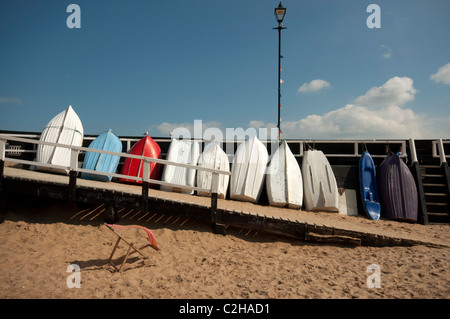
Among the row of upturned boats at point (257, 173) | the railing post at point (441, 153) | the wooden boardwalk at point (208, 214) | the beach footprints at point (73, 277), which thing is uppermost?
the railing post at point (441, 153)

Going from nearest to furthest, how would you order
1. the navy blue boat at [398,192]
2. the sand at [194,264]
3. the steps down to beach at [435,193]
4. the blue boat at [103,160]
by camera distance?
the sand at [194,264] < the blue boat at [103,160] < the navy blue boat at [398,192] < the steps down to beach at [435,193]

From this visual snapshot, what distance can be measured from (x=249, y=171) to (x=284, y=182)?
3.37 feet

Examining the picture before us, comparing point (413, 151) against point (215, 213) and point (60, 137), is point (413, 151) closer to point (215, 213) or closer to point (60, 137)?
point (215, 213)

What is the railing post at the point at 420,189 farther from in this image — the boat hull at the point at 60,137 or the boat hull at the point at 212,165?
the boat hull at the point at 60,137

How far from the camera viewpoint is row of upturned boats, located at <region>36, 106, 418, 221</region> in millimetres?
6812

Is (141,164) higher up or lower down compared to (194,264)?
higher up

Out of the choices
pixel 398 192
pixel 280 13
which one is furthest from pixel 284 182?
pixel 280 13

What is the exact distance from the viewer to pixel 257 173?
23.2ft

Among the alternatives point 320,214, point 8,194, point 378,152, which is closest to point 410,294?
point 320,214

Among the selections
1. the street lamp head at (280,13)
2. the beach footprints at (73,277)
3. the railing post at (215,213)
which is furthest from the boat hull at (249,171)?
the street lamp head at (280,13)

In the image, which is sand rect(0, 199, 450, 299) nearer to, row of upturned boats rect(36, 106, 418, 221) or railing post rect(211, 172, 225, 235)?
railing post rect(211, 172, 225, 235)

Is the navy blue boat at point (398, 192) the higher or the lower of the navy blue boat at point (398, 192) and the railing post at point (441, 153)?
the lower

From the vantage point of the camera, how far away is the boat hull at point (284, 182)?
668 cm

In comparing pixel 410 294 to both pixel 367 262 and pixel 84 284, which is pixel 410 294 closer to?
pixel 367 262
